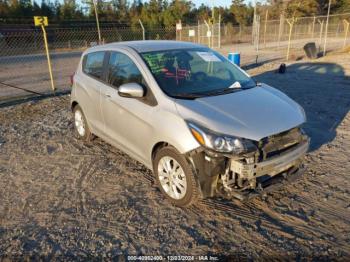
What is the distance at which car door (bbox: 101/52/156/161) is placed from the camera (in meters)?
3.55

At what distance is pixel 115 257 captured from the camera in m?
2.72

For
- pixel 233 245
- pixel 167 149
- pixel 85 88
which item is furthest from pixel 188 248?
pixel 85 88

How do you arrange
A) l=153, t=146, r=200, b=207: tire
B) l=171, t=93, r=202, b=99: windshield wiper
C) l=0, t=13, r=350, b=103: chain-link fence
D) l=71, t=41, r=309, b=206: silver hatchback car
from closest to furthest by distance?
l=71, t=41, r=309, b=206: silver hatchback car
l=153, t=146, r=200, b=207: tire
l=171, t=93, r=202, b=99: windshield wiper
l=0, t=13, r=350, b=103: chain-link fence

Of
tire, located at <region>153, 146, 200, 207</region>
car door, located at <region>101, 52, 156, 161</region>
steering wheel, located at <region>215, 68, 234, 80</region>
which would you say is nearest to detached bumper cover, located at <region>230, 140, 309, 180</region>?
tire, located at <region>153, 146, 200, 207</region>

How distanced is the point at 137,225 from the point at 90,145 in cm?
251

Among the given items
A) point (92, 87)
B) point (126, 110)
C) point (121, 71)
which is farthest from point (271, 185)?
→ point (92, 87)

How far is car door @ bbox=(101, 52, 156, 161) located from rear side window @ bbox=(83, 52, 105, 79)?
0.86 ft

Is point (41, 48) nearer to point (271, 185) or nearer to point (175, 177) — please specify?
point (175, 177)

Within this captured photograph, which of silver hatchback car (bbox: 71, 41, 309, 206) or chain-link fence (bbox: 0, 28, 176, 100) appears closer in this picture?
silver hatchback car (bbox: 71, 41, 309, 206)

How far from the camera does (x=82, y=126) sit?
5.31 metres

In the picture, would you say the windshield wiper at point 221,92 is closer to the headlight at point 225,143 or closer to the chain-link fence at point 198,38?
the headlight at point 225,143

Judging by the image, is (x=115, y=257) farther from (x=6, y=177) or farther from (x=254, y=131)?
(x=6, y=177)

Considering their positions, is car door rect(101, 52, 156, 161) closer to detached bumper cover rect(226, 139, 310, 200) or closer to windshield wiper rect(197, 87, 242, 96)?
windshield wiper rect(197, 87, 242, 96)

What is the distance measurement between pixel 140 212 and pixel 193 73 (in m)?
1.84
